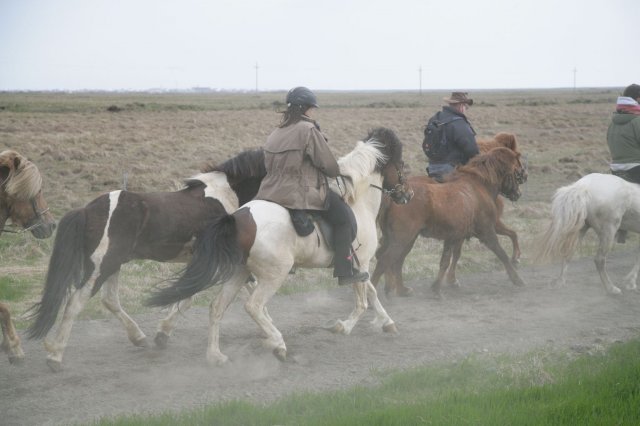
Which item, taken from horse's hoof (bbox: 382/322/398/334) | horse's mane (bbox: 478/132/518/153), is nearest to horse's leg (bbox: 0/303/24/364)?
horse's hoof (bbox: 382/322/398/334)

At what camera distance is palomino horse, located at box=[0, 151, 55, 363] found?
21.4 feet

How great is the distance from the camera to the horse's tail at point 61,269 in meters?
6.30

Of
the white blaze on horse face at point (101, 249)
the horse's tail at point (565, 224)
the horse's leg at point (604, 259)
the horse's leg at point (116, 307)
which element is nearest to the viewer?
the white blaze on horse face at point (101, 249)

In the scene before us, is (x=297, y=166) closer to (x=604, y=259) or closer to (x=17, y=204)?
(x=17, y=204)

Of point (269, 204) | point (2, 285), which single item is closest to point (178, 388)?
point (269, 204)

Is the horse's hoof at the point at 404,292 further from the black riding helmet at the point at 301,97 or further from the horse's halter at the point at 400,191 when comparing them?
the black riding helmet at the point at 301,97

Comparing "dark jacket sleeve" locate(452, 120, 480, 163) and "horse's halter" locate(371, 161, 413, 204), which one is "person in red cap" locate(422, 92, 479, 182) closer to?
"dark jacket sleeve" locate(452, 120, 480, 163)

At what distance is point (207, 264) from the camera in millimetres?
6168

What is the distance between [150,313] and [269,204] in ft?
9.41

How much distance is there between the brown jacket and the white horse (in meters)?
3.93

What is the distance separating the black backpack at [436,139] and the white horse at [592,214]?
1645 mm

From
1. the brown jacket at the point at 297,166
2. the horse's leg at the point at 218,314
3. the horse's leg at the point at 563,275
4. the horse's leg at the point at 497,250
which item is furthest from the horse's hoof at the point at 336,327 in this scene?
the horse's leg at the point at 563,275

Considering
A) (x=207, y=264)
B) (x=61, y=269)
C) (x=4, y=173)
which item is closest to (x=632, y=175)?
(x=207, y=264)

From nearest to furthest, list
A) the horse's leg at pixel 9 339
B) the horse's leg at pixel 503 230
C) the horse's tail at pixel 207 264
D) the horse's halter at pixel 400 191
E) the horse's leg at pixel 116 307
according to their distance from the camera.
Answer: the horse's tail at pixel 207 264, the horse's leg at pixel 9 339, the horse's leg at pixel 116 307, the horse's halter at pixel 400 191, the horse's leg at pixel 503 230
